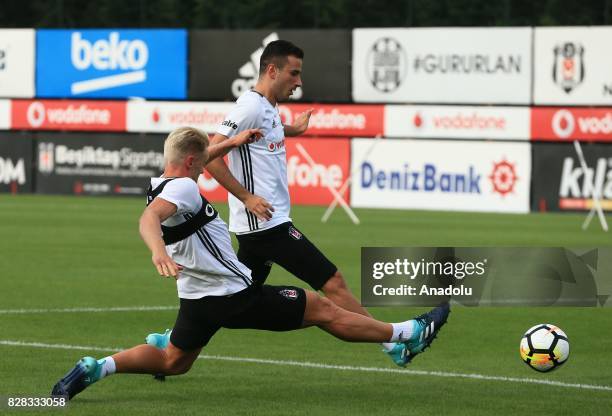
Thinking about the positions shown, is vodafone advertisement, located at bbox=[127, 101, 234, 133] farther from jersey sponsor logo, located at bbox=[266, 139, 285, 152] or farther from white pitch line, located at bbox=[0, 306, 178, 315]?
jersey sponsor logo, located at bbox=[266, 139, 285, 152]

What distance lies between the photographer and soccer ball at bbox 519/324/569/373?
983 cm

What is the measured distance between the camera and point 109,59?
39906 millimetres

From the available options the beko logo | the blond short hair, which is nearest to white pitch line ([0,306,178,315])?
the blond short hair

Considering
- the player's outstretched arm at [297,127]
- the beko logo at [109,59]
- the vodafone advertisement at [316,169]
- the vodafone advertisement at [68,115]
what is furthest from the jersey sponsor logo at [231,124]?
the beko logo at [109,59]

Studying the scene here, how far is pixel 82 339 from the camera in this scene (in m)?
12.1

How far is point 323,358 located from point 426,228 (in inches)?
623

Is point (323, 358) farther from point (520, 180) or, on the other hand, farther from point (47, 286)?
point (520, 180)

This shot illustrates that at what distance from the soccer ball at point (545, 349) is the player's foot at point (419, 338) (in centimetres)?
63

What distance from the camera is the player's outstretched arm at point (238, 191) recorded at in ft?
31.9

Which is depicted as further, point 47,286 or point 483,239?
point 483,239

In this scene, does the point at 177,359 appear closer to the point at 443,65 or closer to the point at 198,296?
the point at 198,296

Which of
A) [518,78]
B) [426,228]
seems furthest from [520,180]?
[426,228]

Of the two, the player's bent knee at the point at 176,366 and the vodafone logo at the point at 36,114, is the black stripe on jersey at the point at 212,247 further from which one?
the vodafone logo at the point at 36,114

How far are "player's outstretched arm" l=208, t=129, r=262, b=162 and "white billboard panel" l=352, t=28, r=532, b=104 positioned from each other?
2652cm
